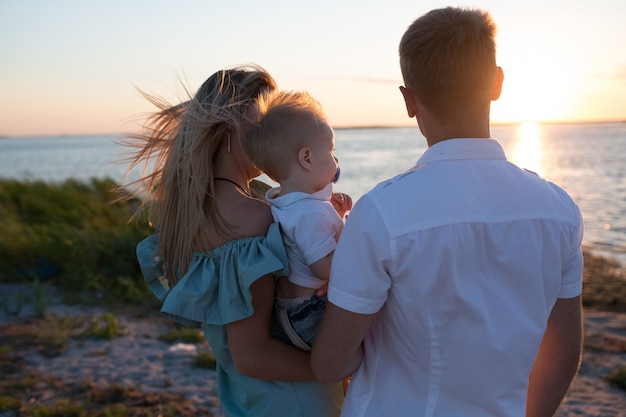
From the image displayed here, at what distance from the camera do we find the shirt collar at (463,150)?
5.38ft

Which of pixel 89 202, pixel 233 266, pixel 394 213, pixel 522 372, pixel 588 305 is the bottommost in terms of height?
pixel 588 305

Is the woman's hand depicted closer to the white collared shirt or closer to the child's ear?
the child's ear

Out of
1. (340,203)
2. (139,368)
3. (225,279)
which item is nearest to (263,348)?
(225,279)

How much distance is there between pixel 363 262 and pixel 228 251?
653 millimetres

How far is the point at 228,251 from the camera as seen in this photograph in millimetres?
2084

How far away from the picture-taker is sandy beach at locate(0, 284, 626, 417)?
4.66 metres

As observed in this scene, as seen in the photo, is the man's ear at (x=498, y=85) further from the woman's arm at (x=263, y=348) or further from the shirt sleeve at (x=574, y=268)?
the woman's arm at (x=263, y=348)

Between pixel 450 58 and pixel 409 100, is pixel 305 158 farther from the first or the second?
pixel 450 58

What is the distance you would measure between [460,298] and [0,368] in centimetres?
463

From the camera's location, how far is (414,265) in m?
1.57

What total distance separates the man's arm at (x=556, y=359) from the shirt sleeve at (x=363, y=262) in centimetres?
63

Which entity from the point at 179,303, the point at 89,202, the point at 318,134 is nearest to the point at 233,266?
the point at 179,303

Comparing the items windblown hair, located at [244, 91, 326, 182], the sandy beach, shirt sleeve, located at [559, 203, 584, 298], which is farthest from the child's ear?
the sandy beach

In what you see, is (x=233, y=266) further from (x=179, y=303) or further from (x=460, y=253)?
(x=460, y=253)
